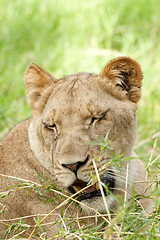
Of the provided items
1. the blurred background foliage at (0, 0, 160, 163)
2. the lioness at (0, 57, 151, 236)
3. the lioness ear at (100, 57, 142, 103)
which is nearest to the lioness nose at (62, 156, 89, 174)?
the lioness at (0, 57, 151, 236)

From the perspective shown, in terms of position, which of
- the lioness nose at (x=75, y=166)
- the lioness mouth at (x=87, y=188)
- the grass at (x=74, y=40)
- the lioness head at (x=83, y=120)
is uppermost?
the grass at (x=74, y=40)

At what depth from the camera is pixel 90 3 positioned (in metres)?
8.02

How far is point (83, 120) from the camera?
3094mm

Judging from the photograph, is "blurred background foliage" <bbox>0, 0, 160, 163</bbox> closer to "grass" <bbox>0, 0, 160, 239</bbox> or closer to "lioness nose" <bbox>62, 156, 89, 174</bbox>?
"grass" <bbox>0, 0, 160, 239</bbox>

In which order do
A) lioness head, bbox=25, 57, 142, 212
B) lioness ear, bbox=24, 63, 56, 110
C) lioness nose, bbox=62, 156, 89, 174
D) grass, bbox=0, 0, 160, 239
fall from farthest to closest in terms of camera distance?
grass, bbox=0, 0, 160, 239 < lioness ear, bbox=24, 63, 56, 110 < lioness head, bbox=25, 57, 142, 212 < lioness nose, bbox=62, 156, 89, 174

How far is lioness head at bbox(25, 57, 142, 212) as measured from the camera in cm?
294

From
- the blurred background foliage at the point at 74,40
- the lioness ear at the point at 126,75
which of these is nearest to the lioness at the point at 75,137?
the lioness ear at the point at 126,75

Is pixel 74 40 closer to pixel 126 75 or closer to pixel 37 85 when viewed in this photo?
pixel 37 85

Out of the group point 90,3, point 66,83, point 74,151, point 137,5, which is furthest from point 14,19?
point 74,151

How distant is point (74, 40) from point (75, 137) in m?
4.59

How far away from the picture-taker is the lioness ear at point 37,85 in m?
3.54

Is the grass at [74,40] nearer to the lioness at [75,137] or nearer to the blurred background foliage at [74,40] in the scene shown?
the blurred background foliage at [74,40]

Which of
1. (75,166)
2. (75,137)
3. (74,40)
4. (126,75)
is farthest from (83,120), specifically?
(74,40)

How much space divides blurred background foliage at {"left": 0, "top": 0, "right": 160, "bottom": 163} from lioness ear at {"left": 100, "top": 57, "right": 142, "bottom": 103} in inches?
103
